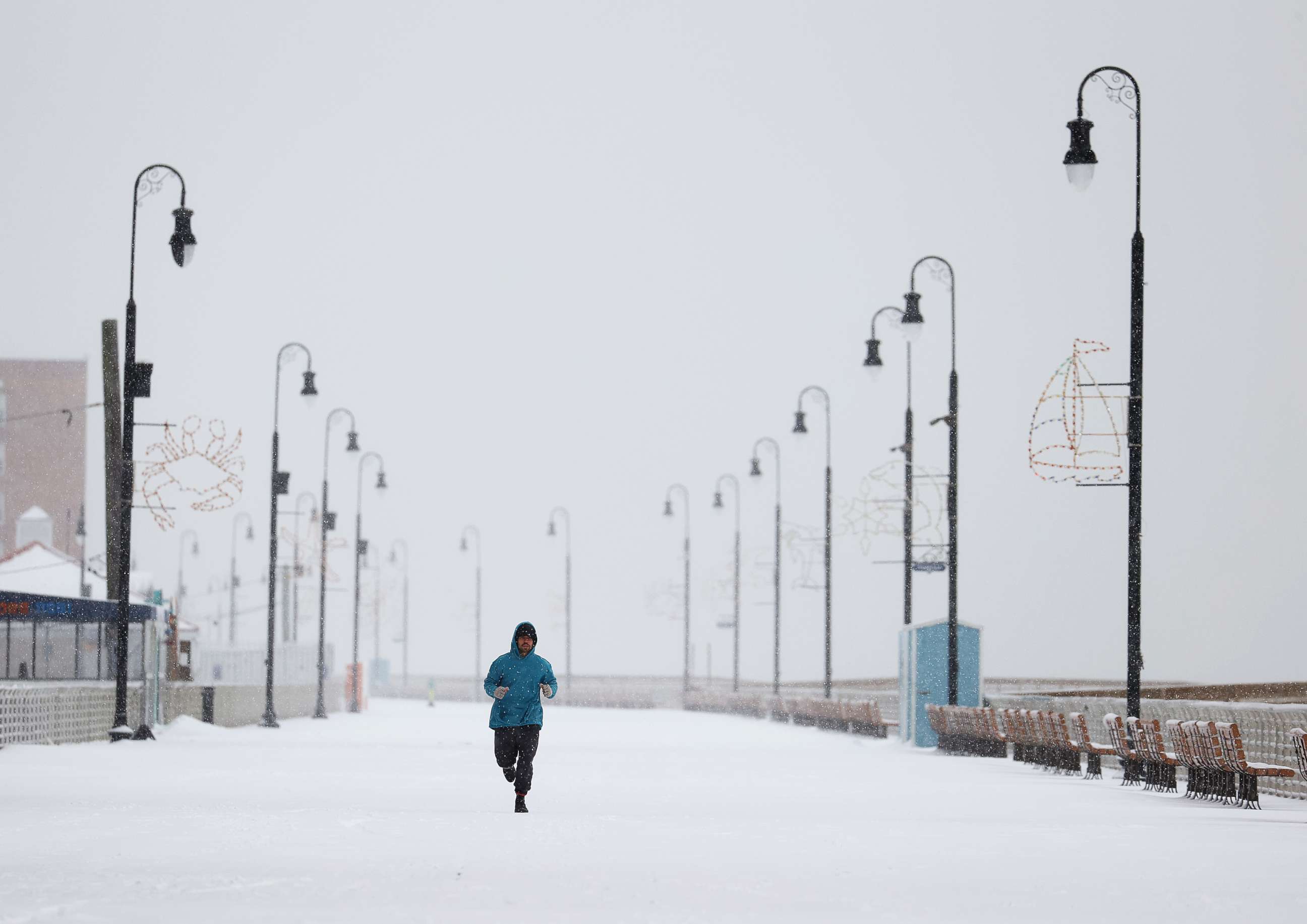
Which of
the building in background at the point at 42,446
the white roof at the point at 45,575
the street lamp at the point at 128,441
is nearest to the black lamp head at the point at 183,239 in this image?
the street lamp at the point at 128,441

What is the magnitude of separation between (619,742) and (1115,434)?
1720 centimetres

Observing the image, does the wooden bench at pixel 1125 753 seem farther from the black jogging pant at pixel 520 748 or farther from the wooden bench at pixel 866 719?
the wooden bench at pixel 866 719

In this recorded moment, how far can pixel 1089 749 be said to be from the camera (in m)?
26.4

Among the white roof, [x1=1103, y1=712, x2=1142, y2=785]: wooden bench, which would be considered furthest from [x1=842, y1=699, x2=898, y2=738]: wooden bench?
the white roof

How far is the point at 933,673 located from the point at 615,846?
24198 mm

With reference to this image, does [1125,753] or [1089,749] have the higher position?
[1125,753]

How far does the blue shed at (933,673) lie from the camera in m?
37.1

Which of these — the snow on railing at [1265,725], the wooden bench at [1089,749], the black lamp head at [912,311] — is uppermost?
the black lamp head at [912,311]

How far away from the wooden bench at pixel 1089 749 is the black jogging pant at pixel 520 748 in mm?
11065

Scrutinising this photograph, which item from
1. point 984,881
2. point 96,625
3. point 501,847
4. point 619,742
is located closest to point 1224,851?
point 984,881

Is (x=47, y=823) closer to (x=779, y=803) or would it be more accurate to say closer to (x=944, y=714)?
(x=779, y=803)

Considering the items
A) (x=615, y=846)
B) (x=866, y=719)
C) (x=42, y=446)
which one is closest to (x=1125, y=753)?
(x=615, y=846)

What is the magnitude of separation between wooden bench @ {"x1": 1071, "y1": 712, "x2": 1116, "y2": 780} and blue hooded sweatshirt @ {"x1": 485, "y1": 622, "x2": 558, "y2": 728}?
1131 centimetres

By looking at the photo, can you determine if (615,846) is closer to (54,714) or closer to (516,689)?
(516,689)
